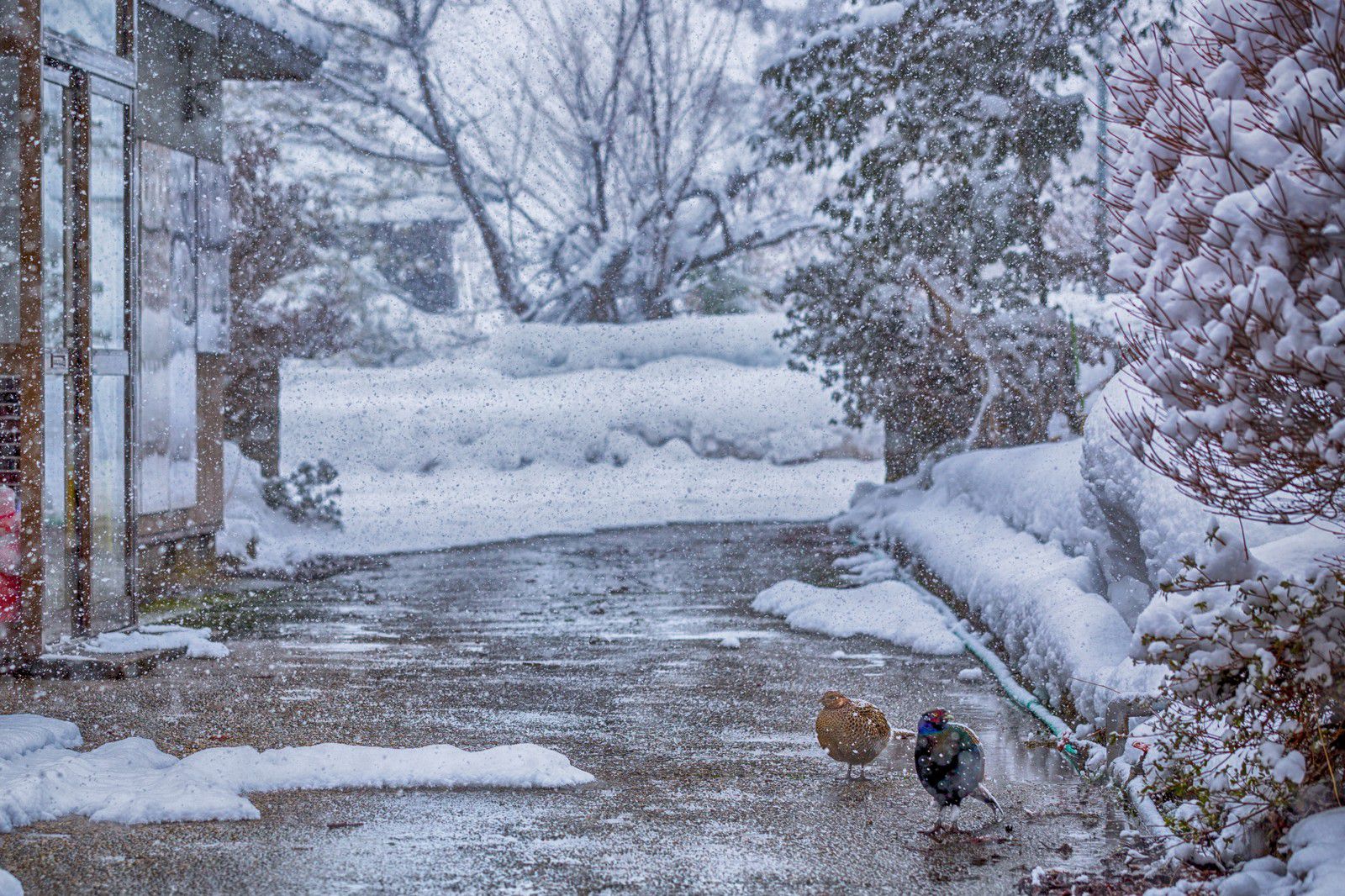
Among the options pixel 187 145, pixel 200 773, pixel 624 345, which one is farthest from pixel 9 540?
pixel 624 345

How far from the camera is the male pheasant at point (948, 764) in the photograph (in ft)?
13.0

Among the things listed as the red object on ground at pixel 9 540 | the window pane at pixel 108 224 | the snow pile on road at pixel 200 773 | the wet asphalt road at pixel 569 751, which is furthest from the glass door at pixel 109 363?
the snow pile on road at pixel 200 773

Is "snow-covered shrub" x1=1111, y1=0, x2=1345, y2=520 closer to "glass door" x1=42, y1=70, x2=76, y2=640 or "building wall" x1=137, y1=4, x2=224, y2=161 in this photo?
"glass door" x1=42, y1=70, x2=76, y2=640

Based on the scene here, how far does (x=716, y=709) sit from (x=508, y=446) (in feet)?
56.5

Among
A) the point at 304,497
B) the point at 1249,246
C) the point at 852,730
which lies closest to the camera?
the point at 1249,246

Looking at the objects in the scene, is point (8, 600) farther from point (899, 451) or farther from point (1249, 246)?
point (899, 451)

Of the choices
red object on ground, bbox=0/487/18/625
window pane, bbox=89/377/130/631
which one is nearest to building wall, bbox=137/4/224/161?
window pane, bbox=89/377/130/631

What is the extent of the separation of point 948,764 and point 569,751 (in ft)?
5.73

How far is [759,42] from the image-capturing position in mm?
24938

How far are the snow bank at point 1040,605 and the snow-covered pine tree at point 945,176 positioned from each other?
2.62 meters

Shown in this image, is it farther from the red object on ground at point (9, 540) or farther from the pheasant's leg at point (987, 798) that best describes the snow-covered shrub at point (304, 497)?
the pheasant's leg at point (987, 798)

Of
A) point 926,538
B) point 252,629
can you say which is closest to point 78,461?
point 252,629

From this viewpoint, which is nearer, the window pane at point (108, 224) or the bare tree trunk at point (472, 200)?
the window pane at point (108, 224)

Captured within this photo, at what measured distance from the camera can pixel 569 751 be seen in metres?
5.20
